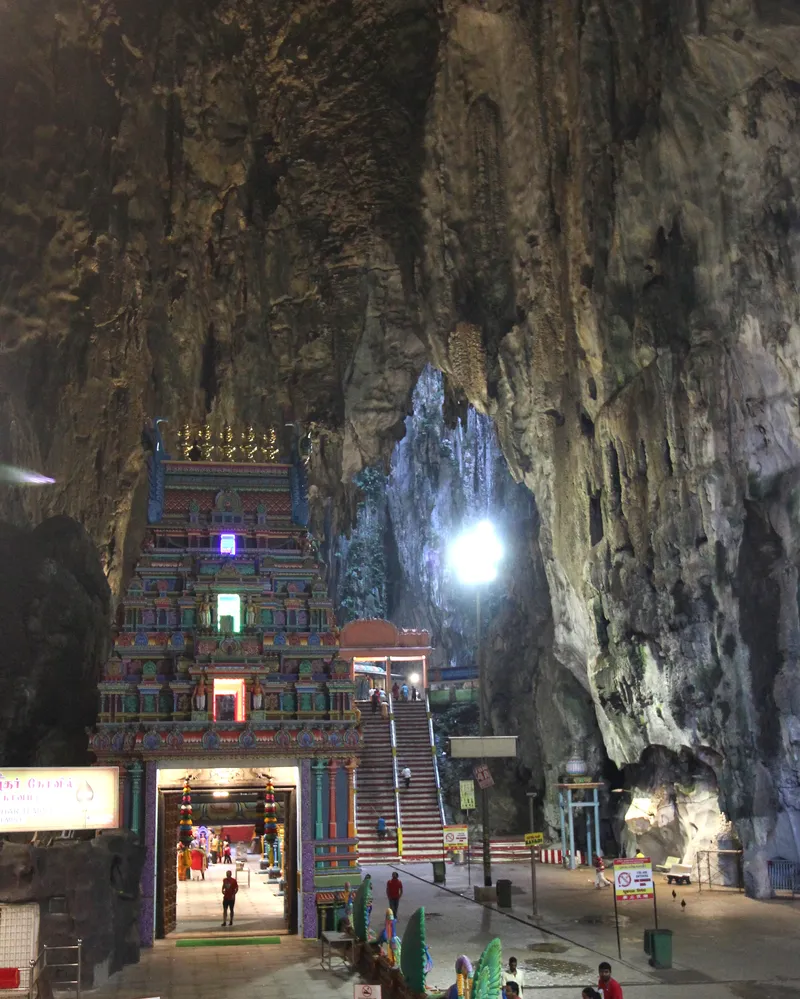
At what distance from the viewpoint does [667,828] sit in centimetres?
2586

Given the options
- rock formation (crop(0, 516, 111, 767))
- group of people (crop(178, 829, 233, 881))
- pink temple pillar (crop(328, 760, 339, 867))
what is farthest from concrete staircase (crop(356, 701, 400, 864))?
pink temple pillar (crop(328, 760, 339, 867))

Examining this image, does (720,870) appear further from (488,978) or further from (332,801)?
(488,978)

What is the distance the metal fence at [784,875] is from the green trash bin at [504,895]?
5956 mm

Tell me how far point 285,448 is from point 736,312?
17534 mm

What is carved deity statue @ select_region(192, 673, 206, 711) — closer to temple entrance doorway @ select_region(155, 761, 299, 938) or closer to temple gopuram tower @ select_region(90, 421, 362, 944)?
temple gopuram tower @ select_region(90, 421, 362, 944)

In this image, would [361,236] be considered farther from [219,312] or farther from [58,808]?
[58,808]

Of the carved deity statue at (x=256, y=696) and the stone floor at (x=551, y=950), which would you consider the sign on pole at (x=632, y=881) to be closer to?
the stone floor at (x=551, y=950)

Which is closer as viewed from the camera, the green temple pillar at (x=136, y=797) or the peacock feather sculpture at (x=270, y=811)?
the green temple pillar at (x=136, y=797)

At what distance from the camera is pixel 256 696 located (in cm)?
1856

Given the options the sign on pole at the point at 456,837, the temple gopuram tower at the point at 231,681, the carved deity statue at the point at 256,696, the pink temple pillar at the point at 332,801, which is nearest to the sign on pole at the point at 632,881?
the temple gopuram tower at the point at 231,681

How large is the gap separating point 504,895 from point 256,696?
7200mm

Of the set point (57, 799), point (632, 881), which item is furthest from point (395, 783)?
point (57, 799)

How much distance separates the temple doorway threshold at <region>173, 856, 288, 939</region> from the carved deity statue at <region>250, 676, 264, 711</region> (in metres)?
4.14

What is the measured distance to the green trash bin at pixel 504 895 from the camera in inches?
811
